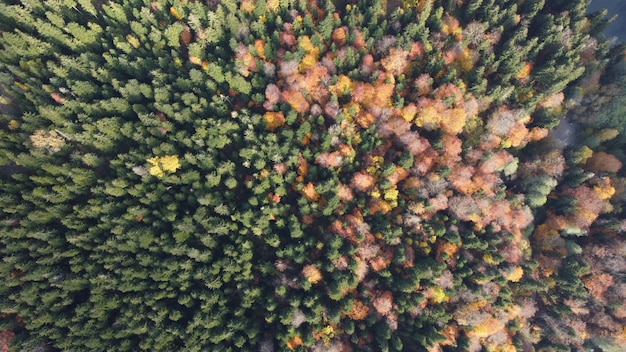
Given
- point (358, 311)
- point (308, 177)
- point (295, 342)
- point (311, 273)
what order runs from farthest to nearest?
point (308, 177)
point (358, 311)
point (311, 273)
point (295, 342)

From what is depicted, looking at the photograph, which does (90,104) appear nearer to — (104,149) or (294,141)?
(104,149)

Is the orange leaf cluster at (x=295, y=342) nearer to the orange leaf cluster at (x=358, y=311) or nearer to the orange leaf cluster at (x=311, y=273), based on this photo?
the orange leaf cluster at (x=311, y=273)

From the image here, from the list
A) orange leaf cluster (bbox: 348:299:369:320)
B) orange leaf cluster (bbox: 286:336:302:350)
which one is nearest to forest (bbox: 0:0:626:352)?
orange leaf cluster (bbox: 348:299:369:320)

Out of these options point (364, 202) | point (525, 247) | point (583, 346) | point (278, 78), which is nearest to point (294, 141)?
point (278, 78)

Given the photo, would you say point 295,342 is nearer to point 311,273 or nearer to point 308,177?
point 311,273

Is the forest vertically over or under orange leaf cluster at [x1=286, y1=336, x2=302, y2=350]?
over

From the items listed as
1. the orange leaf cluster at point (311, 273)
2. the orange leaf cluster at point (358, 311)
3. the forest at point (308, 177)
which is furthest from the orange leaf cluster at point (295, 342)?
the orange leaf cluster at point (358, 311)

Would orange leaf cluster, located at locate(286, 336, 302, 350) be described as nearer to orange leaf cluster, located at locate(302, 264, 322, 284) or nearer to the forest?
the forest

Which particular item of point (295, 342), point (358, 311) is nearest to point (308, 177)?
point (358, 311)
